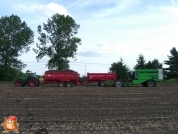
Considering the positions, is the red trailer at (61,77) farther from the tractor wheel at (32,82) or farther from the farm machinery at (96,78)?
the tractor wheel at (32,82)

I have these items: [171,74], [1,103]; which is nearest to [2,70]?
[171,74]

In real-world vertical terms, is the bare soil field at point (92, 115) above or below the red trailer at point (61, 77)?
below

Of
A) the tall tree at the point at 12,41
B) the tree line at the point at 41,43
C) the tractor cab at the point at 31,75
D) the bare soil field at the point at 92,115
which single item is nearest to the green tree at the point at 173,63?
the tree line at the point at 41,43

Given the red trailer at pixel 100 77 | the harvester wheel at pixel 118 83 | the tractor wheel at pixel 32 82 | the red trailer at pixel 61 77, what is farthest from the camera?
the red trailer at pixel 100 77

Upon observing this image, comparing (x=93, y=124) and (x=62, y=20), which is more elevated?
(x=62, y=20)

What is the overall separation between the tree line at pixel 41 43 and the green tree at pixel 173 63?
692 cm

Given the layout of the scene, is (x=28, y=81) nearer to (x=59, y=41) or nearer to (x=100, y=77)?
(x=100, y=77)

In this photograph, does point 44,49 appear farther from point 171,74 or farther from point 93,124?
point 93,124

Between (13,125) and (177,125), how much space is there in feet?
21.8

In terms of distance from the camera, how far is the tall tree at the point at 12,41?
64.8 metres

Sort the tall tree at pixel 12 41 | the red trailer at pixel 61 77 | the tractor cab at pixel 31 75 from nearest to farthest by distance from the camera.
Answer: the tractor cab at pixel 31 75, the red trailer at pixel 61 77, the tall tree at pixel 12 41

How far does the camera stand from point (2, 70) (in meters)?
64.7

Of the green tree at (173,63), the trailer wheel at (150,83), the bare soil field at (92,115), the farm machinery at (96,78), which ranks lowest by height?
the bare soil field at (92,115)

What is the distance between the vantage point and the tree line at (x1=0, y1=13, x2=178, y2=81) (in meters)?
65.0
